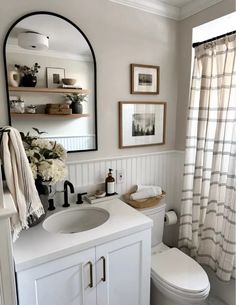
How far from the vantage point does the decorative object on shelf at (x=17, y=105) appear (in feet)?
4.43

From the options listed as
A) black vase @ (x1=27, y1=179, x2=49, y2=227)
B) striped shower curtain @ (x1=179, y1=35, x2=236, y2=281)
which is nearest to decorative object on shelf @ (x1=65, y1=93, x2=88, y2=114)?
black vase @ (x1=27, y1=179, x2=49, y2=227)

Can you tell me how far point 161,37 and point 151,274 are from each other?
1874 mm

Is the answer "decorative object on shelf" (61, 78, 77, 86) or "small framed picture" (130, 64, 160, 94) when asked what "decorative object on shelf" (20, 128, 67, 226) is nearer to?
"decorative object on shelf" (61, 78, 77, 86)

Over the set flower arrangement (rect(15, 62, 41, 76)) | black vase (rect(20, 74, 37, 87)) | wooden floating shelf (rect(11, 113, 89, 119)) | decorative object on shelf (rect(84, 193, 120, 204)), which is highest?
flower arrangement (rect(15, 62, 41, 76))

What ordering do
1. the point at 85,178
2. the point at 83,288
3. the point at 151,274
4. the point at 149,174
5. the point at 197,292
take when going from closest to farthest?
the point at 83,288 < the point at 197,292 < the point at 151,274 < the point at 85,178 < the point at 149,174

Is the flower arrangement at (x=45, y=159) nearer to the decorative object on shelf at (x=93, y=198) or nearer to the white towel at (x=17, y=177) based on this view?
the white towel at (x=17, y=177)

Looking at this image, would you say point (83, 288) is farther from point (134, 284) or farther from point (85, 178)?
point (85, 178)

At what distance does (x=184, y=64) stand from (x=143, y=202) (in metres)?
1.27

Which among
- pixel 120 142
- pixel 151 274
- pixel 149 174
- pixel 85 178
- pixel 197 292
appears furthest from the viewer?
pixel 149 174

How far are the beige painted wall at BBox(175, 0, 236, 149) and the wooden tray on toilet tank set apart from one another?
22.6 inches

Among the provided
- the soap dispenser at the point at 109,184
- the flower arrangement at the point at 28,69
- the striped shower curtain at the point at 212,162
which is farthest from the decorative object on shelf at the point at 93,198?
the flower arrangement at the point at 28,69

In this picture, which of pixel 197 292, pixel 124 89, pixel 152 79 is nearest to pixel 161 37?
pixel 152 79

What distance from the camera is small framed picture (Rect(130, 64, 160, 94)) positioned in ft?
5.72

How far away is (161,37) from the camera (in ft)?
6.03
